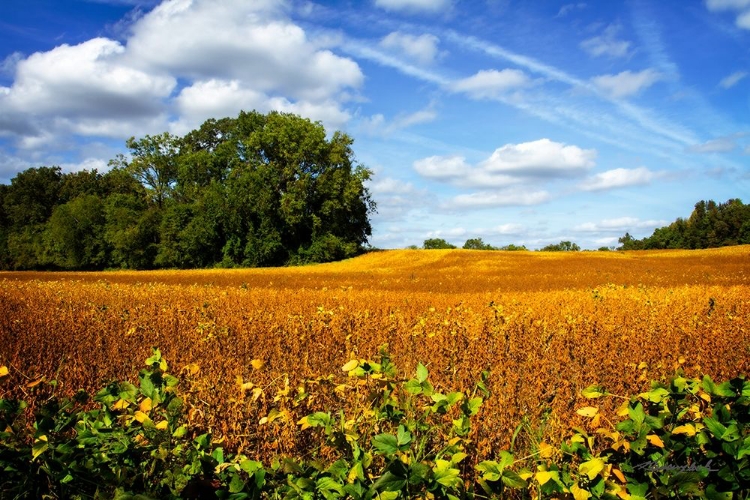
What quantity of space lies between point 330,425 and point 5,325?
A: 27.6 feet

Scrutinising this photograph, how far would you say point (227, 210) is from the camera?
43344mm

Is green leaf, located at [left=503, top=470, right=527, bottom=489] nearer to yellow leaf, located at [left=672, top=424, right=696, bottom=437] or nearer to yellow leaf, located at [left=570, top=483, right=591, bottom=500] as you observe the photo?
yellow leaf, located at [left=570, top=483, right=591, bottom=500]

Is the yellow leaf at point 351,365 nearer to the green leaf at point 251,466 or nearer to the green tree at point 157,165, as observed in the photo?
the green leaf at point 251,466

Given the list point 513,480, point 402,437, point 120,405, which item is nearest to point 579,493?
point 513,480

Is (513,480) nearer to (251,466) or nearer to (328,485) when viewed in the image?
(328,485)

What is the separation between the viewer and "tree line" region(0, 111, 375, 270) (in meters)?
44.0

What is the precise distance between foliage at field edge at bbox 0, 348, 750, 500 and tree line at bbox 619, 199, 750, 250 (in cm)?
8319

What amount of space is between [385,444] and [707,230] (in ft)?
303

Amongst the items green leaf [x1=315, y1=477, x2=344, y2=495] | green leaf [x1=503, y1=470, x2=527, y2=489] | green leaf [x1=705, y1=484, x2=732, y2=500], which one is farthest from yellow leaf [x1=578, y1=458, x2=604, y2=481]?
green leaf [x1=315, y1=477, x2=344, y2=495]

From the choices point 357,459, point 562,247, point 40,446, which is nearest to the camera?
point 40,446

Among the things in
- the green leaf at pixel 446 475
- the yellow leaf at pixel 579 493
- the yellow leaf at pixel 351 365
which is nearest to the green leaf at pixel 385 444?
the green leaf at pixel 446 475

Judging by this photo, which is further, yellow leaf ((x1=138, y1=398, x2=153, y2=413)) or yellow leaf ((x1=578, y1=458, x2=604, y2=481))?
yellow leaf ((x1=138, y1=398, x2=153, y2=413))

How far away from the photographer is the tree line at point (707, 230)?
71062mm

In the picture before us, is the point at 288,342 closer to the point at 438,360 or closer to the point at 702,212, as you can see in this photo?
the point at 438,360
